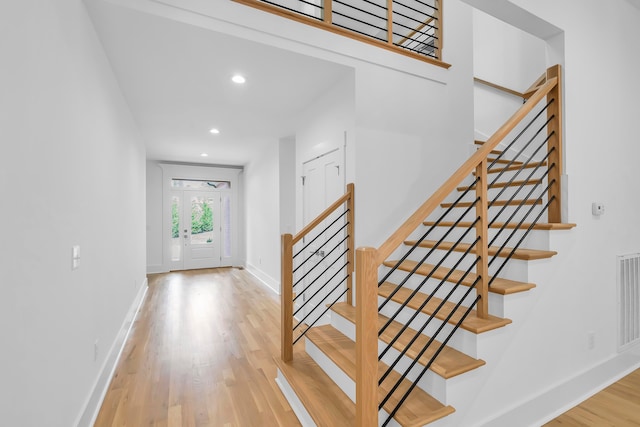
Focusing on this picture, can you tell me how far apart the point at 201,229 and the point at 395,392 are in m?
7.12

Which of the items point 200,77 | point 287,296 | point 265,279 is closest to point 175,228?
point 265,279

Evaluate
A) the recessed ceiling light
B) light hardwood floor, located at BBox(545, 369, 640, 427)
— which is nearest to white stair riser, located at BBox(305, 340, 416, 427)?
light hardwood floor, located at BBox(545, 369, 640, 427)

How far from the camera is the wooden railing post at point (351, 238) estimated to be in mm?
2762

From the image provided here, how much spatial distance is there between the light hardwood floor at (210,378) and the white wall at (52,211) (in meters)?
0.32

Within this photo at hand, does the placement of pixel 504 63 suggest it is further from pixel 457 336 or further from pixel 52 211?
pixel 52 211

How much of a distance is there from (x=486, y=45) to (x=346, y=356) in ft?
15.4

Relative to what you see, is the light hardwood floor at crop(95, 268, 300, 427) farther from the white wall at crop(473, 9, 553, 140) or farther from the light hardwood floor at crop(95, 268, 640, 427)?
the white wall at crop(473, 9, 553, 140)

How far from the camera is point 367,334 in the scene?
1.36 metres

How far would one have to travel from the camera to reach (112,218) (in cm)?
285

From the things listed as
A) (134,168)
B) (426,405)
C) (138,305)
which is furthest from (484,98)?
(138,305)

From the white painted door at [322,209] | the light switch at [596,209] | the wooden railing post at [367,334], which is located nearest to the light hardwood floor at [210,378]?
the white painted door at [322,209]

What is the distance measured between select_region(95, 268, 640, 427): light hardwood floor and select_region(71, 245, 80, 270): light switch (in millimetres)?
1128

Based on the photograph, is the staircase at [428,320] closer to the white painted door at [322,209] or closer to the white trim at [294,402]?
the white trim at [294,402]

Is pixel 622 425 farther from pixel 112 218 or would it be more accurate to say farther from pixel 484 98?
pixel 112 218
